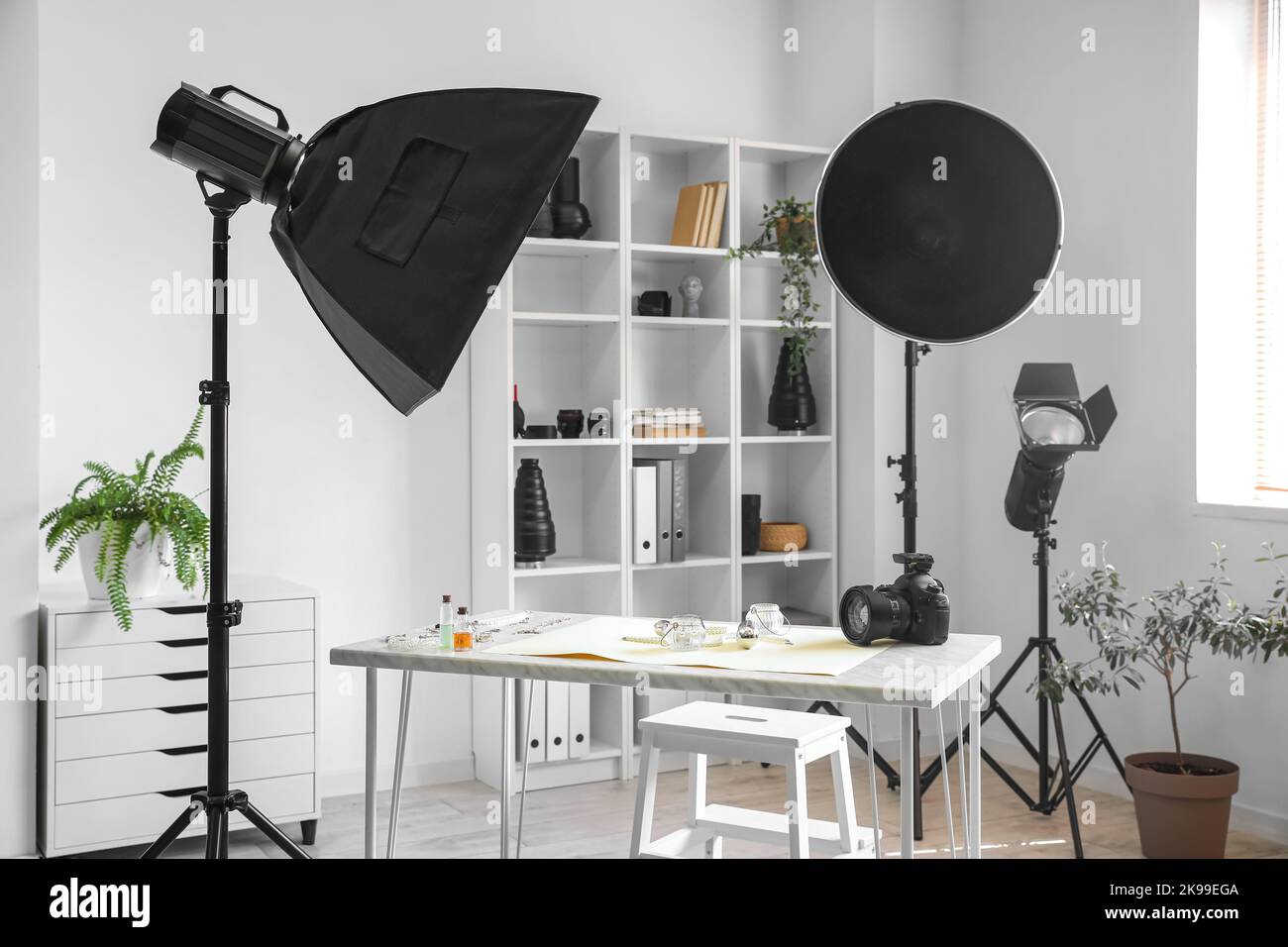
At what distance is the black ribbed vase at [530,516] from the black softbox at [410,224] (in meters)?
2.74

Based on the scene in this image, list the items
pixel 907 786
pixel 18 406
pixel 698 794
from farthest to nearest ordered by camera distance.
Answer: pixel 18 406, pixel 698 794, pixel 907 786

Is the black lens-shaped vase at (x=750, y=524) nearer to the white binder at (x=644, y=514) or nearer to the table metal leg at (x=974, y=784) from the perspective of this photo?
the white binder at (x=644, y=514)

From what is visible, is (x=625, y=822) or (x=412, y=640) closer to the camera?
(x=412, y=640)

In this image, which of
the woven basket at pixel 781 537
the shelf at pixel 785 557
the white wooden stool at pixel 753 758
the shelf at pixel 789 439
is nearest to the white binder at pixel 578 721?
the shelf at pixel 785 557

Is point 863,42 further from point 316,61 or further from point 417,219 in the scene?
point 417,219

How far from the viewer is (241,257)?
3.84 m

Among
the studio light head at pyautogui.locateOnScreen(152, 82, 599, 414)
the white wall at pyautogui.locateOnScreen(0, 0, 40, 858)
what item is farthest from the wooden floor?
the studio light head at pyautogui.locateOnScreen(152, 82, 599, 414)

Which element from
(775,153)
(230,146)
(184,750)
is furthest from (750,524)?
(230,146)

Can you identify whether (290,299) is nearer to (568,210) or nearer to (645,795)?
(568,210)

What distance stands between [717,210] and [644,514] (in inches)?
46.0

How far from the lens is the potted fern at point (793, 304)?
435 centimetres

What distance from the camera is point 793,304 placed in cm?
459

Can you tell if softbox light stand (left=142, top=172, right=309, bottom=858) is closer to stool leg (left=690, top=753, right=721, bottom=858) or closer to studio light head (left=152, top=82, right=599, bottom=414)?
stool leg (left=690, top=753, right=721, bottom=858)

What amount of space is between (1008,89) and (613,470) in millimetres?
2105
